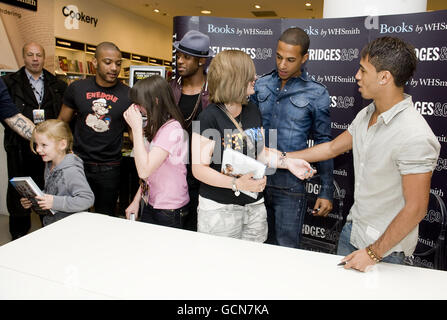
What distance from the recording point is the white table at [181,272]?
1.05 meters

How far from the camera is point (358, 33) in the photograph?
2.95 metres

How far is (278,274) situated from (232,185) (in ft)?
1.81

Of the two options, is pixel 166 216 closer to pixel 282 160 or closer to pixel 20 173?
pixel 282 160

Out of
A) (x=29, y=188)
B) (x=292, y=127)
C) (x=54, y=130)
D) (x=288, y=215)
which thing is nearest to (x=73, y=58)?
(x=54, y=130)

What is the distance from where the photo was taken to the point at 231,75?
168 centimetres

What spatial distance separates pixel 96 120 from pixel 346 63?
212 centimetres

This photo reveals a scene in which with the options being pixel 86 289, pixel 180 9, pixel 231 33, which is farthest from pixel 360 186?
pixel 180 9

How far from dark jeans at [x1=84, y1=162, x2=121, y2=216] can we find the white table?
135 cm

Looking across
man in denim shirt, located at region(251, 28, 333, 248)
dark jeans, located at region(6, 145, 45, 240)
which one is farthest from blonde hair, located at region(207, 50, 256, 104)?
dark jeans, located at region(6, 145, 45, 240)

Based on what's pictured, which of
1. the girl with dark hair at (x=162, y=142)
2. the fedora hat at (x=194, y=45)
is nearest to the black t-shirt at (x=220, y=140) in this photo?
the girl with dark hair at (x=162, y=142)

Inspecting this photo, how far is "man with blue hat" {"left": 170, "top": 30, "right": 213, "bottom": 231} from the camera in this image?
7.63ft

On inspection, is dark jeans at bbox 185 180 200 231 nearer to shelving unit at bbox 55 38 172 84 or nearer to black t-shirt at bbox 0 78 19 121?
black t-shirt at bbox 0 78 19 121

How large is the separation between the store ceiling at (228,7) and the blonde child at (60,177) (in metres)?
7.23

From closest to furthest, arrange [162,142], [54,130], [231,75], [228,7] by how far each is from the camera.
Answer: [231,75] → [162,142] → [54,130] → [228,7]
